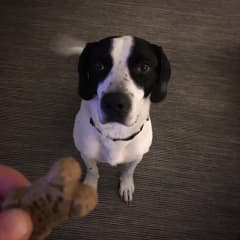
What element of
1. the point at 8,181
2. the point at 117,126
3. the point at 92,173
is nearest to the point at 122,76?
the point at 117,126

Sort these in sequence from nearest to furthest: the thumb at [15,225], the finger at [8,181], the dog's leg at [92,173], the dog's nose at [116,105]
A: the thumb at [15,225], the finger at [8,181], the dog's nose at [116,105], the dog's leg at [92,173]

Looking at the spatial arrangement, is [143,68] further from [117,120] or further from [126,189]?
[126,189]

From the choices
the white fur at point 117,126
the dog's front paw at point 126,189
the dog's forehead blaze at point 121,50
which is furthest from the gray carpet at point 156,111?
the dog's forehead blaze at point 121,50

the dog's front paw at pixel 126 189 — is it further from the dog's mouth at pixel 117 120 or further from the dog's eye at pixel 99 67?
the dog's eye at pixel 99 67

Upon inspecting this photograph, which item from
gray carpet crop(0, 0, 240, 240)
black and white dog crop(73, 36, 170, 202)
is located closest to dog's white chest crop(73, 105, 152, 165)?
black and white dog crop(73, 36, 170, 202)

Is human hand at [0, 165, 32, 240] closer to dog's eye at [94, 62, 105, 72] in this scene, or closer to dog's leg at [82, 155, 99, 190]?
dog's eye at [94, 62, 105, 72]

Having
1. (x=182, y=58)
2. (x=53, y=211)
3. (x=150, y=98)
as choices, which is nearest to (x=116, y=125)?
(x=150, y=98)
